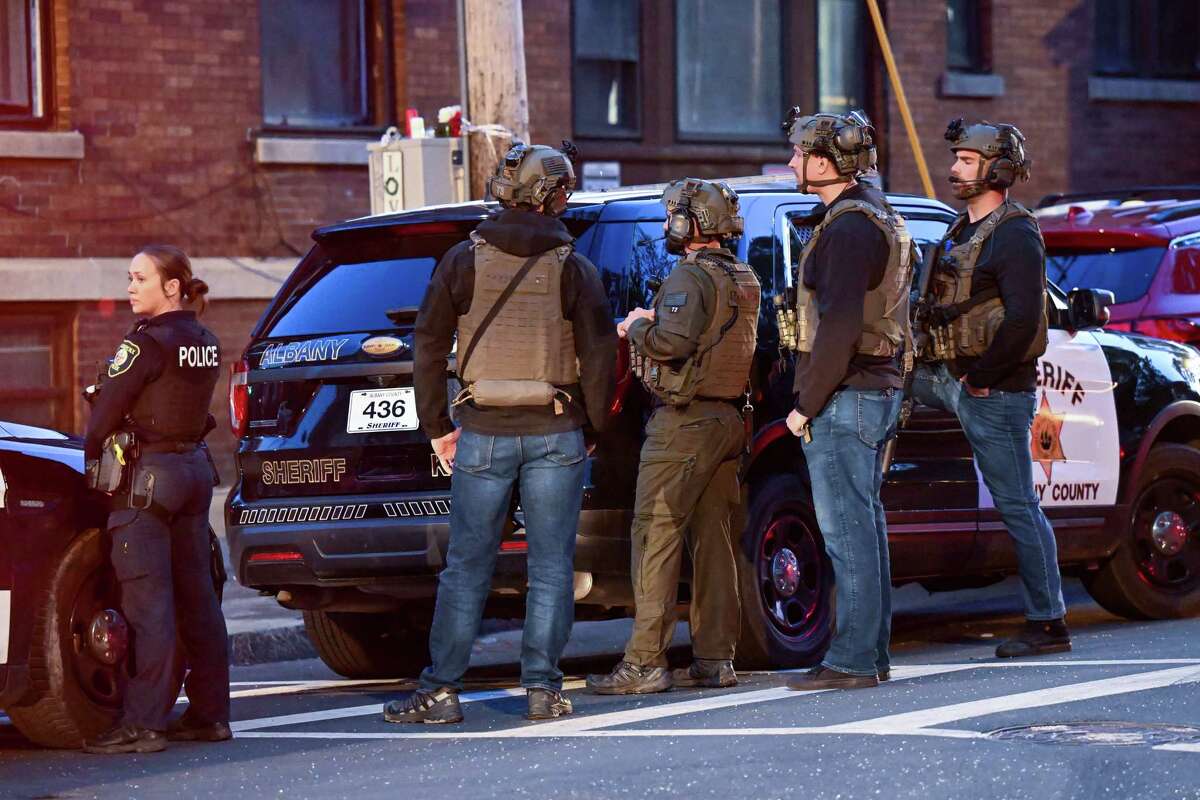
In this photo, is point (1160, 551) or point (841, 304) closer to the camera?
point (841, 304)

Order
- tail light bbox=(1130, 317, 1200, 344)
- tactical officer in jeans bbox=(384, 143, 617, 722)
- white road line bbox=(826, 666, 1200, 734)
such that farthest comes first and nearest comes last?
tail light bbox=(1130, 317, 1200, 344), tactical officer in jeans bbox=(384, 143, 617, 722), white road line bbox=(826, 666, 1200, 734)

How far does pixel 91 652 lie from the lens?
314 inches

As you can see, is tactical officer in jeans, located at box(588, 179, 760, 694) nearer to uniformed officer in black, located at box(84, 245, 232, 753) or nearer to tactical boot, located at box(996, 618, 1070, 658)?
tactical boot, located at box(996, 618, 1070, 658)

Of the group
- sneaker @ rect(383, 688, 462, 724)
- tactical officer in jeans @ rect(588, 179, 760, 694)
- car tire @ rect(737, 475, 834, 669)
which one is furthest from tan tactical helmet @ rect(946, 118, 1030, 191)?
sneaker @ rect(383, 688, 462, 724)

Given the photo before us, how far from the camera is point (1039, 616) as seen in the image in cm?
923

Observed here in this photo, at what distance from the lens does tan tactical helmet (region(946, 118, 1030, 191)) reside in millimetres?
9156

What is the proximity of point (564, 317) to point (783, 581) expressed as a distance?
161 cm

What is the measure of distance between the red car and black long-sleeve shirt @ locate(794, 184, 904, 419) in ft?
13.2

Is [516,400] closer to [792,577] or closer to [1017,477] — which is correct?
[792,577]

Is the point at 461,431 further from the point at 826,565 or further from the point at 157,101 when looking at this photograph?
the point at 157,101

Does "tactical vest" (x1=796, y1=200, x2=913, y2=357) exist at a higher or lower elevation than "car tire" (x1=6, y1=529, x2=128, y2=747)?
higher

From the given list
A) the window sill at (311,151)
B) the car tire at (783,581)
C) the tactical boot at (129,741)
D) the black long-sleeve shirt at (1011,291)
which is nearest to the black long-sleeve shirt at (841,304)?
the car tire at (783,581)

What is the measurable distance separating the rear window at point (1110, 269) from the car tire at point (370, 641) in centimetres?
398

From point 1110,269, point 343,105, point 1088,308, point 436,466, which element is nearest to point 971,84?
point 343,105
